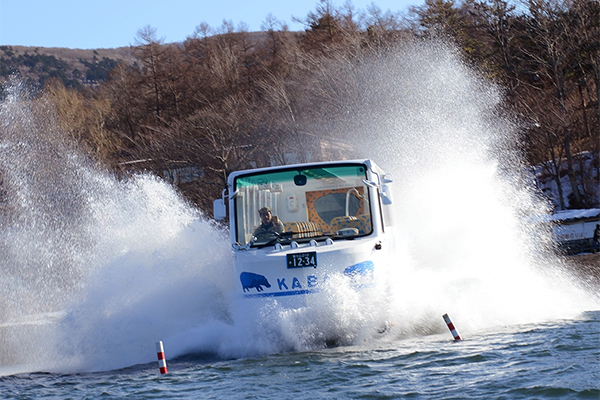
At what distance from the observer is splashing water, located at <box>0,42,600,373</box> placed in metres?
9.45

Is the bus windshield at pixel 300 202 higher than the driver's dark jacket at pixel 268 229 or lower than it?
higher

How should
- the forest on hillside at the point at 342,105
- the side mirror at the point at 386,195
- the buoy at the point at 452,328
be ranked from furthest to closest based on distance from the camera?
the forest on hillside at the point at 342,105 → the side mirror at the point at 386,195 → the buoy at the point at 452,328

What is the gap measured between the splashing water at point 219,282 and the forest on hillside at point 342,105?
976 centimetres

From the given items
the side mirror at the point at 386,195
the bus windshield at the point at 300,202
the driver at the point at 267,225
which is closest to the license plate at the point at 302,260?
Answer: the bus windshield at the point at 300,202

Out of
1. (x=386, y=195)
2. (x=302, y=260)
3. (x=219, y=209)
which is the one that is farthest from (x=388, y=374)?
(x=219, y=209)

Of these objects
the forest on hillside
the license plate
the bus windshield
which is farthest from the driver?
the forest on hillside

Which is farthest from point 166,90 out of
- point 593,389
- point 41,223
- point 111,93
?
point 593,389

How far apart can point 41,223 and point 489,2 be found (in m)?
26.8

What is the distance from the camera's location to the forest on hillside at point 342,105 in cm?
3195

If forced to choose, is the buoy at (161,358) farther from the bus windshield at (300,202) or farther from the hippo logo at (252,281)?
the bus windshield at (300,202)

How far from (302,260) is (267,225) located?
123cm

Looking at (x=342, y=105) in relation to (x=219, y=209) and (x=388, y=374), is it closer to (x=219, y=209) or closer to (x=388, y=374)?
(x=219, y=209)

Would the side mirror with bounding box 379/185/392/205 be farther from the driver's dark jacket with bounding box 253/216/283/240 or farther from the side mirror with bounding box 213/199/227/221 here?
the side mirror with bounding box 213/199/227/221

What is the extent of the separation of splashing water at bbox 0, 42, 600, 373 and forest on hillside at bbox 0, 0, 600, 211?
9763 millimetres
